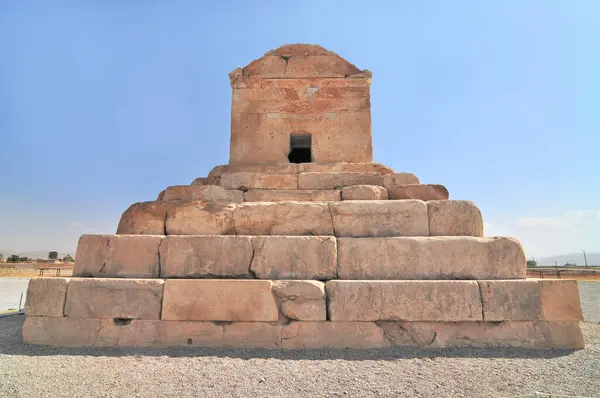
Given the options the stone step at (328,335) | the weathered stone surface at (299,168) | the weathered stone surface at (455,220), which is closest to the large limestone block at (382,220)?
the weathered stone surface at (455,220)

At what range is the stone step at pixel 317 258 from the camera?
4305 millimetres

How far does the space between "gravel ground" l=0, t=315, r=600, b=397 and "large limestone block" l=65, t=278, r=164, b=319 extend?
0.41m

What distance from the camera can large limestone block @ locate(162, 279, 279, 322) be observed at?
157 inches

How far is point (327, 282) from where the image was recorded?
4.13 meters

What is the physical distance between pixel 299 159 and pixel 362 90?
232cm

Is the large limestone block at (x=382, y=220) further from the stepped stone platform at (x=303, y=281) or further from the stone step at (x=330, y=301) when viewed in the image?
the stone step at (x=330, y=301)

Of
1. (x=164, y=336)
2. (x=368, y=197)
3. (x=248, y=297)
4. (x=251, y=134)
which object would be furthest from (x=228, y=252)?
(x=251, y=134)

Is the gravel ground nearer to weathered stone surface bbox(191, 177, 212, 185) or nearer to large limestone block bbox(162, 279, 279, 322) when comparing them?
large limestone block bbox(162, 279, 279, 322)

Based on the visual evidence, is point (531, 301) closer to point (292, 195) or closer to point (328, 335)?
point (328, 335)

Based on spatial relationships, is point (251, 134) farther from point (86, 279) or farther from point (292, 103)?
point (86, 279)

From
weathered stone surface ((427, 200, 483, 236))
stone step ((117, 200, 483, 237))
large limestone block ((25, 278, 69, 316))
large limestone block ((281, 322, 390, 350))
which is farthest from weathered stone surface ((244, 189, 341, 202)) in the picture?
large limestone block ((25, 278, 69, 316))

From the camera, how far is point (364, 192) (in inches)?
206

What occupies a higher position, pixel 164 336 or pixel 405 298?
pixel 405 298

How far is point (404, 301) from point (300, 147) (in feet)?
16.5
